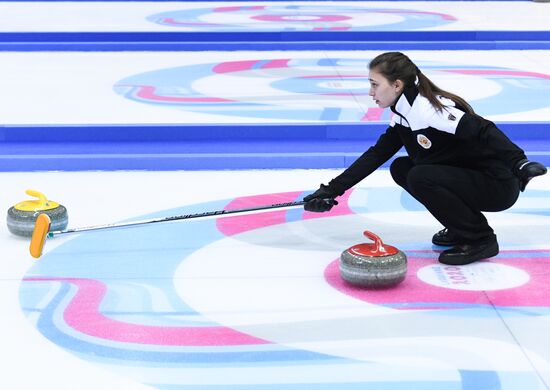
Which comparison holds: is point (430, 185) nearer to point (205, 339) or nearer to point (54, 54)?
point (205, 339)

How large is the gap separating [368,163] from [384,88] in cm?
29

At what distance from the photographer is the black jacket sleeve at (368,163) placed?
3373 millimetres

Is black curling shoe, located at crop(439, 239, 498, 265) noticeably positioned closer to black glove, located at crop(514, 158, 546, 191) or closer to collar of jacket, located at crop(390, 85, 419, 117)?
black glove, located at crop(514, 158, 546, 191)

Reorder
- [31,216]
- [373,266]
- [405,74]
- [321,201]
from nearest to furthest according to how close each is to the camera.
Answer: [373,266] < [405,74] < [321,201] < [31,216]

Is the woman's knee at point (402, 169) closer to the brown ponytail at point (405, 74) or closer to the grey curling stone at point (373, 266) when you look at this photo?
the brown ponytail at point (405, 74)

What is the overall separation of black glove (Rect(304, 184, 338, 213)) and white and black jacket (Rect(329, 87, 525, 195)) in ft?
0.08

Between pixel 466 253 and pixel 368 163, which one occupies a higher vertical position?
pixel 368 163

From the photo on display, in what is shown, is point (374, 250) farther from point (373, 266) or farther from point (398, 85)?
point (398, 85)

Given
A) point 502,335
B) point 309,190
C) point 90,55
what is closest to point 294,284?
point 502,335

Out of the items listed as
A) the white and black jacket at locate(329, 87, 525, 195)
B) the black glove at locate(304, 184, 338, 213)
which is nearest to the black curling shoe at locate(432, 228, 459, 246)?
the white and black jacket at locate(329, 87, 525, 195)

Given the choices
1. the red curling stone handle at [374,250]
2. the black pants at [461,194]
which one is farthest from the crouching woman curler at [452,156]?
the red curling stone handle at [374,250]

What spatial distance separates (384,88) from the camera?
3.22 meters

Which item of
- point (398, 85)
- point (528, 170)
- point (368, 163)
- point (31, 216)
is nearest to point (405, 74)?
point (398, 85)

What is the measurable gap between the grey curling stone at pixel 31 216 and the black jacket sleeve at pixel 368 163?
95cm
